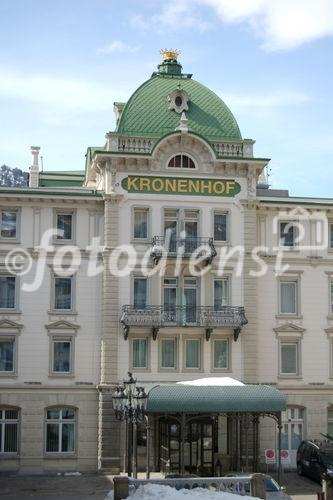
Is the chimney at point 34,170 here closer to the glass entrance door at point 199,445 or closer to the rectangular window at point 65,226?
the rectangular window at point 65,226

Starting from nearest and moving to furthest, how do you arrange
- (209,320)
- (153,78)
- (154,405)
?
(154,405), (209,320), (153,78)

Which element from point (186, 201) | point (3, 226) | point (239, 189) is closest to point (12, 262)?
point (3, 226)

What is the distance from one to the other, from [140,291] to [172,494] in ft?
68.0

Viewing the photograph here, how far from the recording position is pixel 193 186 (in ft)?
150

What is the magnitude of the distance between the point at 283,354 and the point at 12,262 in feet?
46.9

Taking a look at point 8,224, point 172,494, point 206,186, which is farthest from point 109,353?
point 172,494

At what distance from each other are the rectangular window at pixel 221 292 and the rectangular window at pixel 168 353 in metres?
2.98

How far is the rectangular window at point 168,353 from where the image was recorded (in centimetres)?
4478

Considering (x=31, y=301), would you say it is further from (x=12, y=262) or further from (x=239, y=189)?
(x=239, y=189)

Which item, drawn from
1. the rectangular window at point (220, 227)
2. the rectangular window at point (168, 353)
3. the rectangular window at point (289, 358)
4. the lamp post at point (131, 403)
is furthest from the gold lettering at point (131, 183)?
the lamp post at point (131, 403)

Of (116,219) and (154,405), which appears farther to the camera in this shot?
(116,219)

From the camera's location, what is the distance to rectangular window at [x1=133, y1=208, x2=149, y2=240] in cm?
4541

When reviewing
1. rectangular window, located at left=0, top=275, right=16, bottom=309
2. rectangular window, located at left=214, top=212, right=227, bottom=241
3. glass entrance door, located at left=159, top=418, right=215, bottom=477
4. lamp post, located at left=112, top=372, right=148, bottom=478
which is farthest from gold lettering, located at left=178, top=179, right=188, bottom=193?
lamp post, located at left=112, top=372, right=148, bottom=478

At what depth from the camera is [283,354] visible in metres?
46.2
